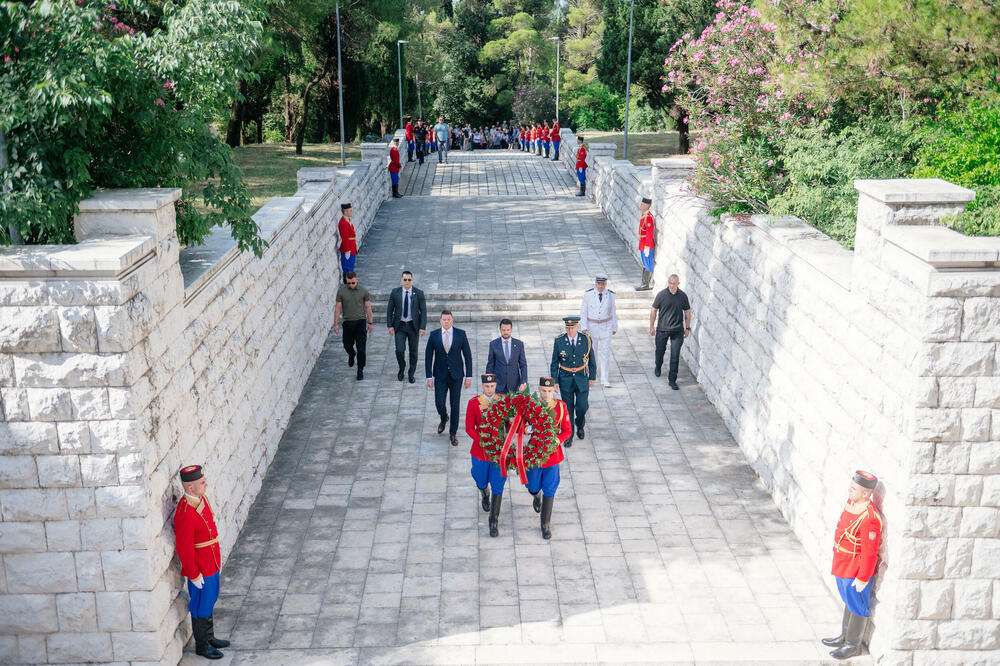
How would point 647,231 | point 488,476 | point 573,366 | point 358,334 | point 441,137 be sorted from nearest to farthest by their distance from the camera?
point 488,476 < point 573,366 < point 358,334 < point 647,231 < point 441,137

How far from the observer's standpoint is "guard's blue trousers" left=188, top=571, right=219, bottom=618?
7.21m

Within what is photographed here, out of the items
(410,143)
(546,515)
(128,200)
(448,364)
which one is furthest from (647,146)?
(128,200)

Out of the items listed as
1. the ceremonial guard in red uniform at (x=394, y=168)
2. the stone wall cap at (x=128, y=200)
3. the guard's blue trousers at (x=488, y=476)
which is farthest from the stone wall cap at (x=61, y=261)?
the ceremonial guard in red uniform at (x=394, y=168)

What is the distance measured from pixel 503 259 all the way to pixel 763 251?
8948 millimetres

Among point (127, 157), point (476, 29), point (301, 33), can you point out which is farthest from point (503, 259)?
point (476, 29)

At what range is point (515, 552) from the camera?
8781 mm

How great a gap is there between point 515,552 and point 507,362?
2.65 meters

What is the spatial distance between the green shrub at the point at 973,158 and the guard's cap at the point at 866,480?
3.02 m

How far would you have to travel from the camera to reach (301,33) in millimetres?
31828

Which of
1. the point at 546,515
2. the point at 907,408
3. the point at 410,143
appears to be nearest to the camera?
the point at 907,408

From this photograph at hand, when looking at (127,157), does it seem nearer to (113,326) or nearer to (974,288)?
(113,326)

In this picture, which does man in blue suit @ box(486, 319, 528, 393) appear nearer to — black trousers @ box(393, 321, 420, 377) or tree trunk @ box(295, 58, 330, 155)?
black trousers @ box(393, 321, 420, 377)

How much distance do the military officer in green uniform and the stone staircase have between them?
490cm

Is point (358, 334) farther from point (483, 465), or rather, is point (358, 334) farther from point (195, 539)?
point (195, 539)
